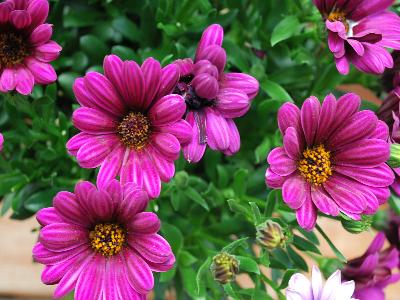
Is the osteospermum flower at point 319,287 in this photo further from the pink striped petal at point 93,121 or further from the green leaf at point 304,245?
the pink striped petal at point 93,121

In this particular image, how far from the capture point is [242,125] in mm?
647

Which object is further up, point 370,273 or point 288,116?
point 288,116

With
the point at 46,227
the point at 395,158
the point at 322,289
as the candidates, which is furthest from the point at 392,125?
the point at 46,227

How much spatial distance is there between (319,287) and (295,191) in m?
0.08

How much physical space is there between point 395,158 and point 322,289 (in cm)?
12

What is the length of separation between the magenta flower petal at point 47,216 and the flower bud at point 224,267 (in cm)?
14

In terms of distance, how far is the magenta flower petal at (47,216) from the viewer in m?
0.42

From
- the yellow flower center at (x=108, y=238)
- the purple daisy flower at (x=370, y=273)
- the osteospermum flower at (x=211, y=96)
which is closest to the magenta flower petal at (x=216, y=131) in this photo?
the osteospermum flower at (x=211, y=96)

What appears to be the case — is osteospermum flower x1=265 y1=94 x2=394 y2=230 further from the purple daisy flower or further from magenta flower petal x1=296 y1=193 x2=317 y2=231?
the purple daisy flower

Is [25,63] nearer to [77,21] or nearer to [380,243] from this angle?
[77,21]

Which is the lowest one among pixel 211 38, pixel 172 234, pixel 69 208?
pixel 172 234

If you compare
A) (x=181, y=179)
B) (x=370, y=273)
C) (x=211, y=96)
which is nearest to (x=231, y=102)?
(x=211, y=96)

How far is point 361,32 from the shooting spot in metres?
0.51

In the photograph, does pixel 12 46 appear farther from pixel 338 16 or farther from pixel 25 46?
pixel 338 16
